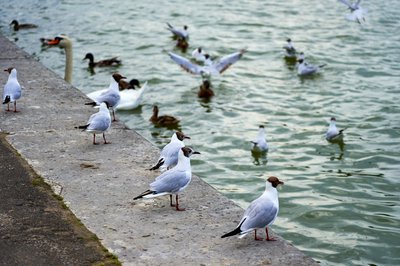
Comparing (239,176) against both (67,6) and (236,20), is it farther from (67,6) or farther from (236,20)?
(67,6)

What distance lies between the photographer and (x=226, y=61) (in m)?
15.9

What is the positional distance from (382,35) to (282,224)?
33.0 feet

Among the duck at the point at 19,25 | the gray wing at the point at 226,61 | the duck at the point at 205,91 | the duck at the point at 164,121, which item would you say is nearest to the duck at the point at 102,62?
the gray wing at the point at 226,61

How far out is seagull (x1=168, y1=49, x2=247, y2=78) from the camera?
15.9 m

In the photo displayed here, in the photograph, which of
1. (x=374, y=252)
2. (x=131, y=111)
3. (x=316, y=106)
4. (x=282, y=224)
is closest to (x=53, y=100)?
(x=282, y=224)

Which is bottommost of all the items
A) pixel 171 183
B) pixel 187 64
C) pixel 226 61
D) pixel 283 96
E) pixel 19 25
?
pixel 19 25

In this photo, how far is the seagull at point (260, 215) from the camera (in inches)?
229

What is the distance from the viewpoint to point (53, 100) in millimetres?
9344

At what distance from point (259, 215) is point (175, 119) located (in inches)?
298

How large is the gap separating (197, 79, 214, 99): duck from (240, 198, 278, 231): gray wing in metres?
8.97

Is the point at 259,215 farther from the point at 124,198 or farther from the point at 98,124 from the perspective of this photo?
the point at 98,124

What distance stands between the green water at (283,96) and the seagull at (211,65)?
35 cm

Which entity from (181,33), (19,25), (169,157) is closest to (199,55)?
(181,33)

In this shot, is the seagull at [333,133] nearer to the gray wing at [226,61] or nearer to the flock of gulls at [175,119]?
the flock of gulls at [175,119]
